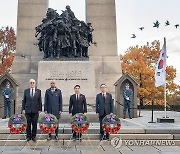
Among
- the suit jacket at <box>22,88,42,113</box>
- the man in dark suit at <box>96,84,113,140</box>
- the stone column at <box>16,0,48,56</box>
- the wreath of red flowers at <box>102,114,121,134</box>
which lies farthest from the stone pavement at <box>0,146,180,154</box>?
the stone column at <box>16,0,48,56</box>

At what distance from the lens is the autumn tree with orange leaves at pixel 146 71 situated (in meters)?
35.4

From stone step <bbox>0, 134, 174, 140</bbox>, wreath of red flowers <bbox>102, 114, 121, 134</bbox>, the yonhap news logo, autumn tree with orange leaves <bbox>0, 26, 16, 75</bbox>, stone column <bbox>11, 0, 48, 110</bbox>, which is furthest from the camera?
autumn tree with orange leaves <bbox>0, 26, 16, 75</bbox>

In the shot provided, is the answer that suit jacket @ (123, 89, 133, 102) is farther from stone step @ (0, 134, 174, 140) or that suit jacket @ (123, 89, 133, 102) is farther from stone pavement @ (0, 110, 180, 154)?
stone step @ (0, 134, 174, 140)

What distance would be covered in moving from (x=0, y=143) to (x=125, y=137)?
369cm

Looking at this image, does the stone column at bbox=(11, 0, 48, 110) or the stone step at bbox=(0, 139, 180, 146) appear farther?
the stone column at bbox=(11, 0, 48, 110)

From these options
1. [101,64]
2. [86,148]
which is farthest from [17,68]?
[86,148]

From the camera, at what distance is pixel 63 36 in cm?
1814

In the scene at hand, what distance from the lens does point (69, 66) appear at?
17344 millimetres

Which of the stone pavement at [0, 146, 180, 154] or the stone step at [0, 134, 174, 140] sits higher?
the stone step at [0, 134, 174, 140]

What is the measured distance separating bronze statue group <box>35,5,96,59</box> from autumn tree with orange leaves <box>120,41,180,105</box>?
54.2 ft

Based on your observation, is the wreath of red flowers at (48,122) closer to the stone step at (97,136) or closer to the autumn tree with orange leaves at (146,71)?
the stone step at (97,136)

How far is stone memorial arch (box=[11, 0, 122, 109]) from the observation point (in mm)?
19750

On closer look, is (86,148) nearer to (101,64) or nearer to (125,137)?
(125,137)

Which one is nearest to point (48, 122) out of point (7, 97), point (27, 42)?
point (7, 97)
